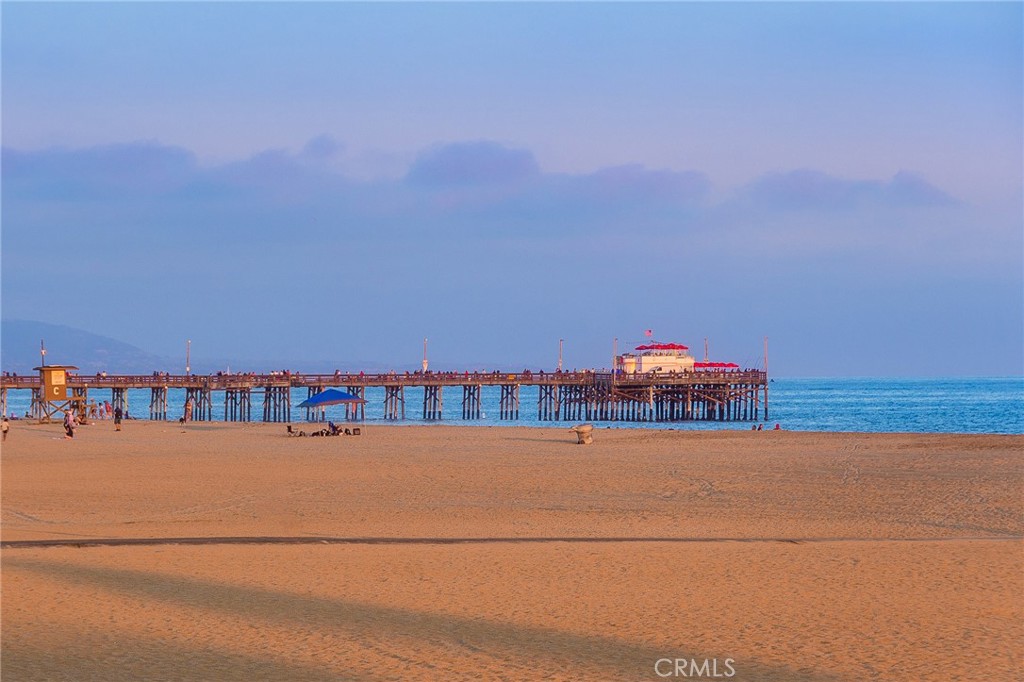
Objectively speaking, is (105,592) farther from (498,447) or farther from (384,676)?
(498,447)

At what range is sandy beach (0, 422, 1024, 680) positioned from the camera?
8117mm

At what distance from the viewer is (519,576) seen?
1095 cm

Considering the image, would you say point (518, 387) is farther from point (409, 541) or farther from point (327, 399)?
point (409, 541)

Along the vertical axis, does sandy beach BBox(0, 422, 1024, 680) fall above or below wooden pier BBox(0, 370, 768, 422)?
below

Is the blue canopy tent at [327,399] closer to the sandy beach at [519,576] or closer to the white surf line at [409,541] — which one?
the sandy beach at [519,576]

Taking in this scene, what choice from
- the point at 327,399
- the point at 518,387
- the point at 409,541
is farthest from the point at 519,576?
the point at 518,387

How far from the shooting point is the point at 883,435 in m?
34.2

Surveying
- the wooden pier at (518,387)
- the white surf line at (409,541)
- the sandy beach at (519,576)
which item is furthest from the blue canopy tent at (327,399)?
the white surf line at (409,541)

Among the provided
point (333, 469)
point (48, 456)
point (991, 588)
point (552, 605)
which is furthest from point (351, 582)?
point (48, 456)

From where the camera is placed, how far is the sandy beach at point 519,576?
26.6 feet

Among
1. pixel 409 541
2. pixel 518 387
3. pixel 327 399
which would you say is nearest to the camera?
pixel 409 541

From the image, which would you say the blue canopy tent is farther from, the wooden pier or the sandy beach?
→ the sandy beach

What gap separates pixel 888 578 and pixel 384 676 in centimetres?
557

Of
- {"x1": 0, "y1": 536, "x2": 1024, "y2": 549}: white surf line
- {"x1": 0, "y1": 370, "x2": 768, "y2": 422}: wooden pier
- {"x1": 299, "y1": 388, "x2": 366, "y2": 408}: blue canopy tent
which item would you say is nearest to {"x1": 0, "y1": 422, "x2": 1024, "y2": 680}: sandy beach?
{"x1": 0, "y1": 536, "x2": 1024, "y2": 549}: white surf line
